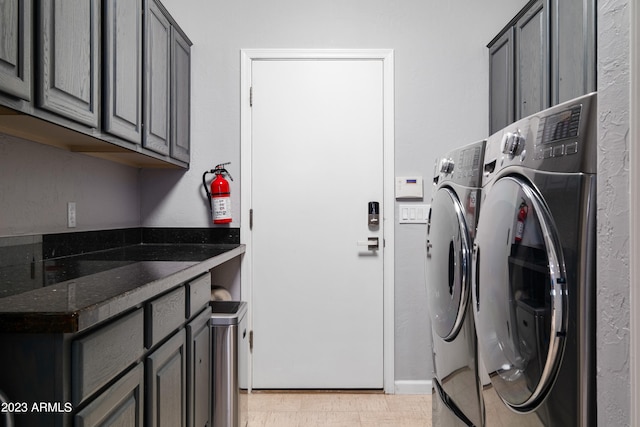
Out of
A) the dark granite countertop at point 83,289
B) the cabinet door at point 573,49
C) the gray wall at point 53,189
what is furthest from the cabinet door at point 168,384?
the cabinet door at point 573,49

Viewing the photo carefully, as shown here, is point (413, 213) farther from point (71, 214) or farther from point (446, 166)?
point (71, 214)

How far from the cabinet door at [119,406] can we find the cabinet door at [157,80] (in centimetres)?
119

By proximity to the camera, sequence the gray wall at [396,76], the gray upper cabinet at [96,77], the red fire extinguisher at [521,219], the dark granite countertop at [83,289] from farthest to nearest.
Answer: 1. the gray wall at [396,76]
2. the gray upper cabinet at [96,77]
3. the red fire extinguisher at [521,219]
4. the dark granite countertop at [83,289]

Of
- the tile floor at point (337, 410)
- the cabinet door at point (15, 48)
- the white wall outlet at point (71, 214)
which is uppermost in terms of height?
the cabinet door at point (15, 48)

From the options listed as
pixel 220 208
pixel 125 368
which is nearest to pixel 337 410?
pixel 220 208

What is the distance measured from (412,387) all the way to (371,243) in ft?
2.93

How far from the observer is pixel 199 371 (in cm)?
173

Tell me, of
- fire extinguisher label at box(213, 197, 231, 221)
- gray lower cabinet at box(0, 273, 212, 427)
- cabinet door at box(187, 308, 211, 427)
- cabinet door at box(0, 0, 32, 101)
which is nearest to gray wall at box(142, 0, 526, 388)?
fire extinguisher label at box(213, 197, 231, 221)

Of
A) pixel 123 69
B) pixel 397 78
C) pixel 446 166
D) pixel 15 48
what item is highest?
pixel 397 78

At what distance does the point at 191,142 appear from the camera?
2785 mm

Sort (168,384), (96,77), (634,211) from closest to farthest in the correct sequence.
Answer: (634,211) < (168,384) < (96,77)

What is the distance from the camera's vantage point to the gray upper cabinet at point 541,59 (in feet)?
5.89

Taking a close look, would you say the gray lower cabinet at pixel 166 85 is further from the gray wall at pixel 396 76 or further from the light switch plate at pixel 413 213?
the light switch plate at pixel 413 213

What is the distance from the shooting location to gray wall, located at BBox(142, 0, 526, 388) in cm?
277
